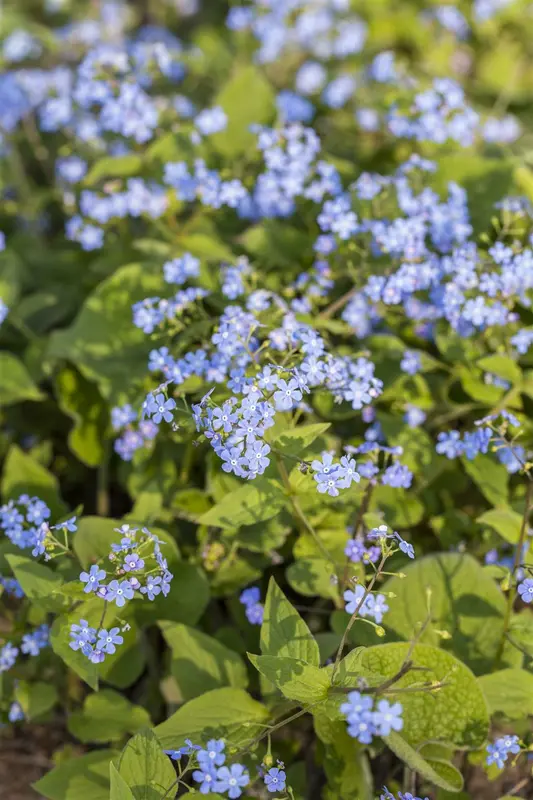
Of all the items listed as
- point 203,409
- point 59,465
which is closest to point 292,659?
point 203,409

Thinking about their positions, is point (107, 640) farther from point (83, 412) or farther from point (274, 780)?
point (83, 412)

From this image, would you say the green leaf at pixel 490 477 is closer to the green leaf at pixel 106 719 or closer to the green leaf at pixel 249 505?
the green leaf at pixel 249 505

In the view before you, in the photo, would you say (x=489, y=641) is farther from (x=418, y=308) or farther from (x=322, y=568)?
(x=418, y=308)

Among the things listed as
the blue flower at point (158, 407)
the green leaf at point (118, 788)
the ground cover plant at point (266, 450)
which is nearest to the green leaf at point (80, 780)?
the ground cover plant at point (266, 450)

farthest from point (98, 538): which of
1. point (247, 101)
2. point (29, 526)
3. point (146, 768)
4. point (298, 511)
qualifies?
point (247, 101)

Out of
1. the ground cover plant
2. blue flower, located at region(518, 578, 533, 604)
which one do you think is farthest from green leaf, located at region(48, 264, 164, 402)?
blue flower, located at region(518, 578, 533, 604)

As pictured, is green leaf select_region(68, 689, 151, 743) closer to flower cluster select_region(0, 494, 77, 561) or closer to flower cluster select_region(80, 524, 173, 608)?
flower cluster select_region(0, 494, 77, 561)
